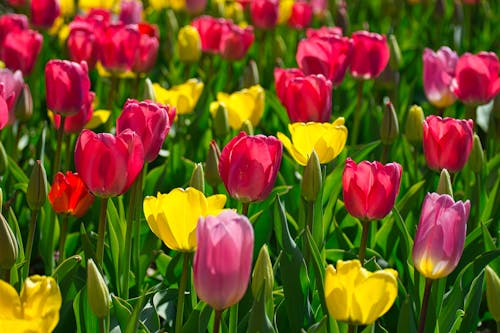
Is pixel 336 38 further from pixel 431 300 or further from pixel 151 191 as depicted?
pixel 431 300

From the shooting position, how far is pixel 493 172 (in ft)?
9.61

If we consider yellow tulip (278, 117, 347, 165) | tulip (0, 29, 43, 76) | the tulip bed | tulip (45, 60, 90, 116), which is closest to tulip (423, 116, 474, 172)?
the tulip bed

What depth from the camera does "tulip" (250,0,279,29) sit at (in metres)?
4.28

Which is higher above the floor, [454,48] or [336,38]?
[336,38]

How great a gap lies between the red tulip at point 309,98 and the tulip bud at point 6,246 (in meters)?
1.02

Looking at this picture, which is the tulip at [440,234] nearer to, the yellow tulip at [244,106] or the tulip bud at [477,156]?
the tulip bud at [477,156]

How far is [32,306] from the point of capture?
1.47 m

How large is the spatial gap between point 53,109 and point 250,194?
2.67 ft

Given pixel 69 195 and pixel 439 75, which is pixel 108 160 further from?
pixel 439 75

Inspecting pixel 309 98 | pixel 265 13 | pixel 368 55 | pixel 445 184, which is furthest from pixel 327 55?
pixel 265 13

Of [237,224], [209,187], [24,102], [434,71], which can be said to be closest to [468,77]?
[434,71]

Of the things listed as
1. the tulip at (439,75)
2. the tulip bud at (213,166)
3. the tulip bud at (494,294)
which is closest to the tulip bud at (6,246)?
the tulip bud at (213,166)

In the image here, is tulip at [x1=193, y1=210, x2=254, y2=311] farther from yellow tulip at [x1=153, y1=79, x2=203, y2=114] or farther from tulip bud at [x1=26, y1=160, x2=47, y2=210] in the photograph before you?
yellow tulip at [x1=153, y1=79, x2=203, y2=114]

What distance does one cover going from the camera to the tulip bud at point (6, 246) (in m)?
1.84
